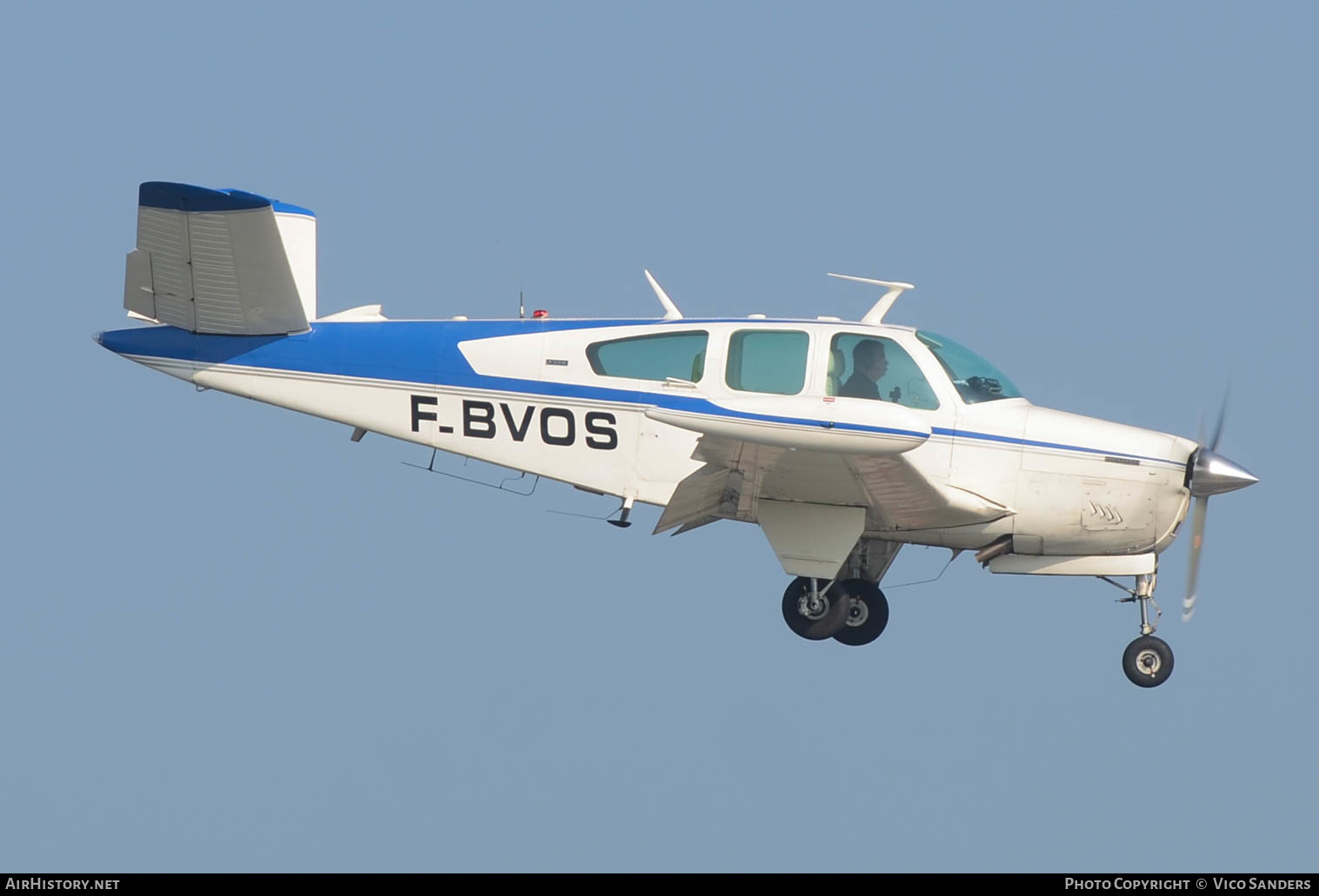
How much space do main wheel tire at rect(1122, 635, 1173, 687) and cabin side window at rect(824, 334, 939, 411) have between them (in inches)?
102

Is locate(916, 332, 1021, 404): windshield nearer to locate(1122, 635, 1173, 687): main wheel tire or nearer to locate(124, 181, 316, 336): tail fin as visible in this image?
locate(1122, 635, 1173, 687): main wheel tire

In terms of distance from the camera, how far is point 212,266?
15.0 meters

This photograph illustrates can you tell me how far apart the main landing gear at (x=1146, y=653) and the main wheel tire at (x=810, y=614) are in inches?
84.4

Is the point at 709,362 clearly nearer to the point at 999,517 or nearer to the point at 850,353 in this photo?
the point at 850,353

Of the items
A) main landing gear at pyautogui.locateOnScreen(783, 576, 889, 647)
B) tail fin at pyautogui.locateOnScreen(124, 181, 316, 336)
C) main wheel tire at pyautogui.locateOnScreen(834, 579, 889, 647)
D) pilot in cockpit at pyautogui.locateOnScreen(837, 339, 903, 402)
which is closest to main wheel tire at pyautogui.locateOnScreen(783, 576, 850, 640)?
main landing gear at pyautogui.locateOnScreen(783, 576, 889, 647)

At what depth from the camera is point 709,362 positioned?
48.3 feet

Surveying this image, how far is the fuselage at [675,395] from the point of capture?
14.6m

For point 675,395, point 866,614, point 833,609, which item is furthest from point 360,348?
point 866,614

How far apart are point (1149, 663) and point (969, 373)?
2.72m

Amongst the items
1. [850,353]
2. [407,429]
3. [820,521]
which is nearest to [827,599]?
[820,521]

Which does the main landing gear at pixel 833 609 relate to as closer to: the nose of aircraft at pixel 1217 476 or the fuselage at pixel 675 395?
the fuselage at pixel 675 395

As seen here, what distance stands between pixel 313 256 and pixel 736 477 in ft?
14.6

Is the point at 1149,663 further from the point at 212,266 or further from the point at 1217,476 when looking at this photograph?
the point at 212,266

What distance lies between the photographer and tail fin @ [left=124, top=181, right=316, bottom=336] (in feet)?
47.5
